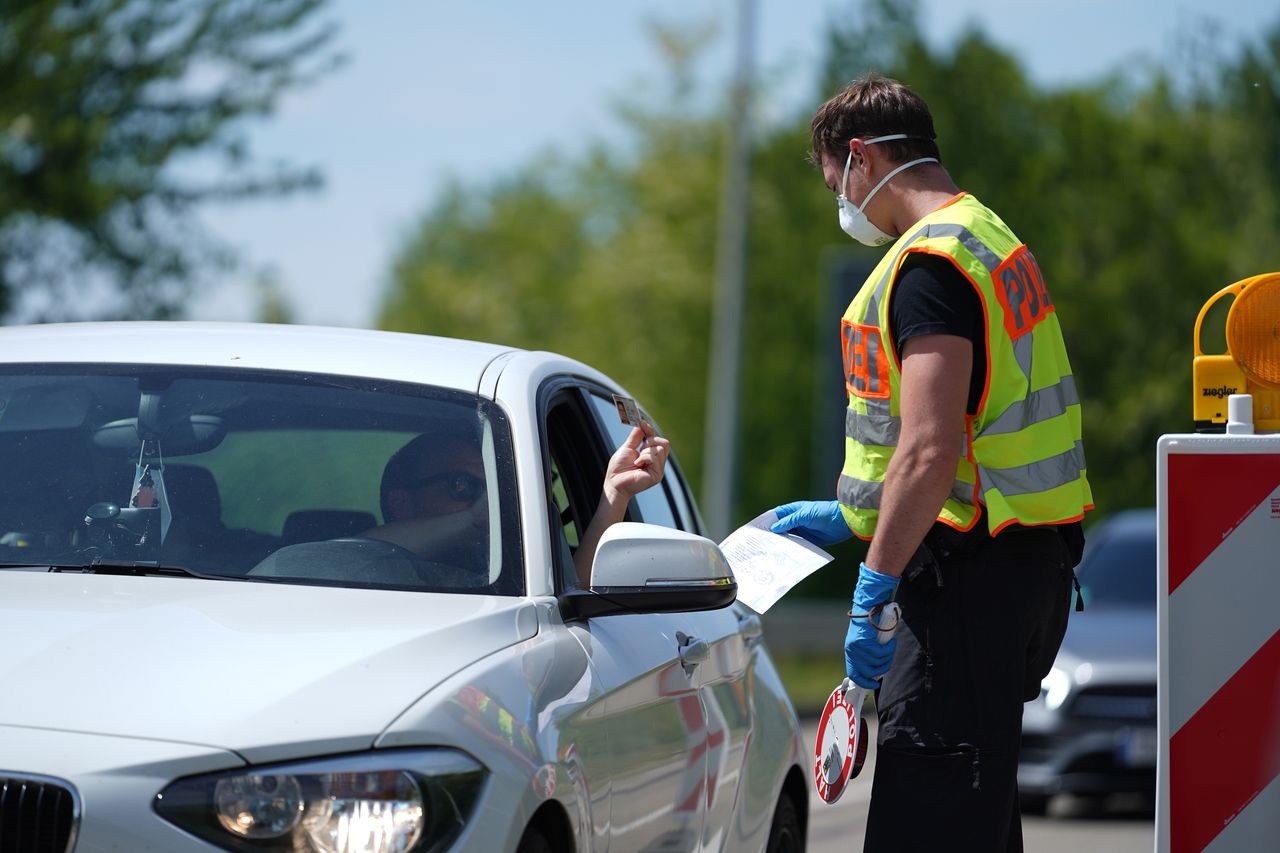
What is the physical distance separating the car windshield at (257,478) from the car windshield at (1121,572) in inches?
308

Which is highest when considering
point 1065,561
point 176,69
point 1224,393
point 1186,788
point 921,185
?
point 176,69

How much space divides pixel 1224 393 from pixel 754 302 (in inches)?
1566

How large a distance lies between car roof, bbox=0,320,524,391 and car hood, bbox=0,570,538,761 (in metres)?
0.73

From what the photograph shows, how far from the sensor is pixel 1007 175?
40.3 m

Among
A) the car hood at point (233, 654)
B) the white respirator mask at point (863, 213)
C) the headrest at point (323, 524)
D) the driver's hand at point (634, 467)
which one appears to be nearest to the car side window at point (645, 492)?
the driver's hand at point (634, 467)

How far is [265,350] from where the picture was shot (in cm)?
441

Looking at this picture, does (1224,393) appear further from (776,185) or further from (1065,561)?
(776,185)

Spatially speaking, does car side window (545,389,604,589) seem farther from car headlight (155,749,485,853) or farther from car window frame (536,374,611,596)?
car headlight (155,749,485,853)

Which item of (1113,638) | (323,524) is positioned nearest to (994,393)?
(323,524)

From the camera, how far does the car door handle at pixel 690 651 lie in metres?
4.41

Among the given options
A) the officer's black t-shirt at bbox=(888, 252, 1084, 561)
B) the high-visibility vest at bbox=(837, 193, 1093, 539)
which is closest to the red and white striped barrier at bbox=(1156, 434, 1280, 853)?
the high-visibility vest at bbox=(837, 193, 1093, 539)

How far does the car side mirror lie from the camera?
3.79 metres

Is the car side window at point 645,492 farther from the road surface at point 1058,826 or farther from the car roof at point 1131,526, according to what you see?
the car roof at point 1131,526

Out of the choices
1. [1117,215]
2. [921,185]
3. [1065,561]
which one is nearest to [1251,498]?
[1065,561]
